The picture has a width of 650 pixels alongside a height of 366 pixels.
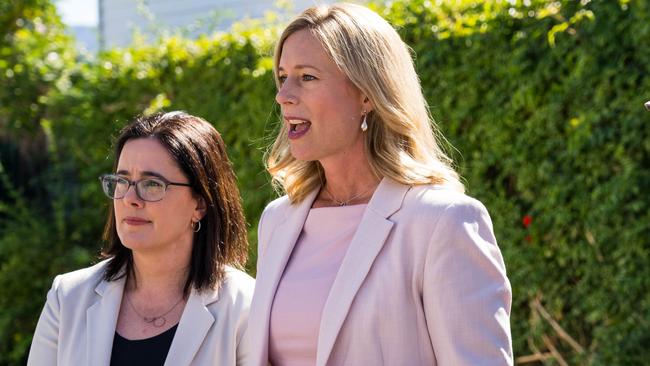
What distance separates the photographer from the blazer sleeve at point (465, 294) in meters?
2.61

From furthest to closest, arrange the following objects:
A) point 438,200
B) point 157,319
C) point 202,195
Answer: point 202,195 < point 157,319 < point 438,200

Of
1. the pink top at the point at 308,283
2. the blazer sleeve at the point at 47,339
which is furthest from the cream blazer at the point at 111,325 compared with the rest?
the pink top at the point at 308,283

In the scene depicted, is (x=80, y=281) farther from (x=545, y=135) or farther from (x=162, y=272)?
(x=545, y=135)

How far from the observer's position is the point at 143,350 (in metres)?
3.50

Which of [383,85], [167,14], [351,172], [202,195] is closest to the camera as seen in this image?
[383,85]

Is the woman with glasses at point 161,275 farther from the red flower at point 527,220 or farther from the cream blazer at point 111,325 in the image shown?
the red flower at point 527,220

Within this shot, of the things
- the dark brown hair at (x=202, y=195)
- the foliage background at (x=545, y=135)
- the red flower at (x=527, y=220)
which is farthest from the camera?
the red flower at (x=527, y=220)

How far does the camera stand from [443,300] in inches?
104

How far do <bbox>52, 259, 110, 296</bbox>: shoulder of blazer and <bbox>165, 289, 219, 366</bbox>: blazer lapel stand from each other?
0.42 metres

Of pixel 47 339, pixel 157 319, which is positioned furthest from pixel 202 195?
pixel 47 339

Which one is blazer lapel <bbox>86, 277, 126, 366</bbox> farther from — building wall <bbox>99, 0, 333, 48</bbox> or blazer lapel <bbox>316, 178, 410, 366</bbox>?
building wall <bbox>99, 0, 333, 48</bbox>

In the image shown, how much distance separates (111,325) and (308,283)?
979 millimetres

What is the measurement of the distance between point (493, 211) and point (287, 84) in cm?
280

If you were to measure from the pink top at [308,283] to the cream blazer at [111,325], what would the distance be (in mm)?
523
